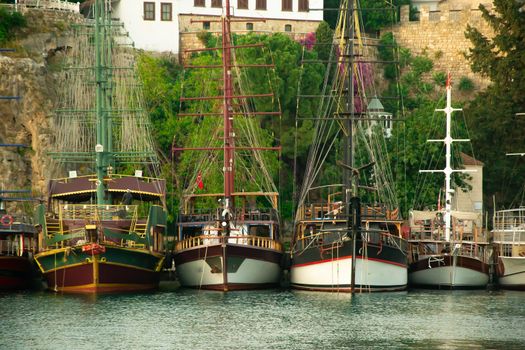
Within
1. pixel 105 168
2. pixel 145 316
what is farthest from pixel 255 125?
pixel 145 316

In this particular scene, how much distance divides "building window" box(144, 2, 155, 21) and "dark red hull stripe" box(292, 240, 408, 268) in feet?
146

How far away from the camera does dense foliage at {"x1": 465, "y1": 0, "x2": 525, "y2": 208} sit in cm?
12319

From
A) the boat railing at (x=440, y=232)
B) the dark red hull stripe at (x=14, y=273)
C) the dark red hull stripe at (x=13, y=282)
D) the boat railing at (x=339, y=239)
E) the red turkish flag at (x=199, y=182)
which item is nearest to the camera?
the boat railing at (x=339, y=239)

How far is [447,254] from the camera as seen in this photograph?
9900 cm

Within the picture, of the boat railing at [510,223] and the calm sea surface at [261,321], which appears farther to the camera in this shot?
the boat railing at [510,223]

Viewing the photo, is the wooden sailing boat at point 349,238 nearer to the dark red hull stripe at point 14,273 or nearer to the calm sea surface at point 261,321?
the calm sea surface at point 261,321

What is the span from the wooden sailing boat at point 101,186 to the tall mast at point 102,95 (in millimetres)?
55

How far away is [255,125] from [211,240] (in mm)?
18645

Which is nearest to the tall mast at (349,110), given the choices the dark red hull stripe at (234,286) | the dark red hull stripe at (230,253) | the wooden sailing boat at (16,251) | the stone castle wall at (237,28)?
the dark red hull stripe at (230,253)

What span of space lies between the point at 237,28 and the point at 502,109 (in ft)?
85.4

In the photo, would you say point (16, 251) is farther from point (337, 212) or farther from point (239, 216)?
point (337, 212)

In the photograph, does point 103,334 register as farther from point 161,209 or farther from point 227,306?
point 161,209

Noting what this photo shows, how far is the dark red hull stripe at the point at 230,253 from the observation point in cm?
9481

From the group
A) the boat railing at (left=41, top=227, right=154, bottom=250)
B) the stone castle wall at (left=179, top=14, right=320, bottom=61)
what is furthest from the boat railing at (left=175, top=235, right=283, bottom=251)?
the stone castle wall at (left=179, top=14, right=320, bottom=61)
